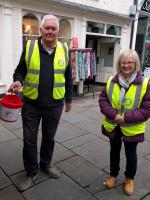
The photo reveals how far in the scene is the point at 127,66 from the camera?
242 cm

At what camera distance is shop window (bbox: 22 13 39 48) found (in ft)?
20.0

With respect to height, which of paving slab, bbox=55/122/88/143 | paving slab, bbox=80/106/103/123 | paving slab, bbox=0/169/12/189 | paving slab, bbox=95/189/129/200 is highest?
paving slab, bbox=0/169/12/189

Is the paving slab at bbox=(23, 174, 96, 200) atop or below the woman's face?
below

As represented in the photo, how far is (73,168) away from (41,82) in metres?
1.38

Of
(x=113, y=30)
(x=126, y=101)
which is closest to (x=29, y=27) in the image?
(x=113, y=30)

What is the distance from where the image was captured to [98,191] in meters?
2.78

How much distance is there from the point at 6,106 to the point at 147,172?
2127 mm

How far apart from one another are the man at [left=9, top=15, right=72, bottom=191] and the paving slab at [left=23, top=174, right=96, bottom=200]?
0.43ft

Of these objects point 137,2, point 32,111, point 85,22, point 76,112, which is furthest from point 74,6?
point 32,111

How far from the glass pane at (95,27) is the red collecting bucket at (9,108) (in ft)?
18.2

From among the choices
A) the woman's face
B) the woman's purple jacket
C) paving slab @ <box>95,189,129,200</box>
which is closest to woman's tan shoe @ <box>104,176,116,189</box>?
paving slab @ <box>95,189,129,200</box>

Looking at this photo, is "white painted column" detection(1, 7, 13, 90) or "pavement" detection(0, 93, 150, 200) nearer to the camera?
"pavement" detection(0, 93, 150, 200)

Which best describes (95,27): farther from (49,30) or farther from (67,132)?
(49,30)

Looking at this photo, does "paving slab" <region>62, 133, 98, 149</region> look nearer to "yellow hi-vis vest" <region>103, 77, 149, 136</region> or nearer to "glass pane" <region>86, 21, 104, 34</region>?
"yellow hi-vis vest" <region>103, 77, 149, 136</region>
